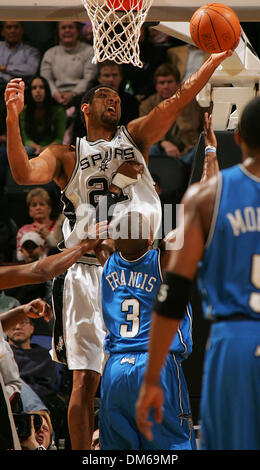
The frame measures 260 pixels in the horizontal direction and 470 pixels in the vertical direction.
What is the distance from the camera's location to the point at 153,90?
345 inches

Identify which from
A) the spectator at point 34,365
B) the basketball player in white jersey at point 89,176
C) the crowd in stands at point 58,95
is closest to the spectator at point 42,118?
the crowd in stands at point 58,95

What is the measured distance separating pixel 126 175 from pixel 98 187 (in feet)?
0.70

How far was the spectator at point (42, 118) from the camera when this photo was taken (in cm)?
874

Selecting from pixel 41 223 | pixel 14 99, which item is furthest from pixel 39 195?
pixel 14 99

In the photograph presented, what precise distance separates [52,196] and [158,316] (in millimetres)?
5683

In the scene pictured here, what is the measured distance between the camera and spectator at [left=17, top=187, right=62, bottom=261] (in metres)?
7.77

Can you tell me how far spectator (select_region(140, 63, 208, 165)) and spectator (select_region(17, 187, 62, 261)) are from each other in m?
1.40

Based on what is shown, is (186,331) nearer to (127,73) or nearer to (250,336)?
(250,336)

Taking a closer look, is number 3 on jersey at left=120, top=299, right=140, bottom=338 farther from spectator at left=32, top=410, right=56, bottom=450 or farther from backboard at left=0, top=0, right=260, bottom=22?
backboard at left=0, top=0, right=260, bottom=22

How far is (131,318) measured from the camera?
14.0 feet

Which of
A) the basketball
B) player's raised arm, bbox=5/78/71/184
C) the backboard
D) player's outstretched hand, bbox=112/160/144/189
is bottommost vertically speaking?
player's outstretched hand, bbox=112/160/144/189

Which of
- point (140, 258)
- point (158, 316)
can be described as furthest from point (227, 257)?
point (140, 258)

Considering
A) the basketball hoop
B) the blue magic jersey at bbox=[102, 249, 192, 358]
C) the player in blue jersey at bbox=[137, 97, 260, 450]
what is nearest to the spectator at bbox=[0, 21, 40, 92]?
the basketball hoop

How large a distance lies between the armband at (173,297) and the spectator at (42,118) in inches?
247
